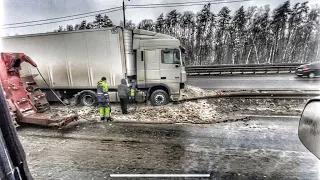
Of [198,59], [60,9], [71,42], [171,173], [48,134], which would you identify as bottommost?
Result: [171,173]

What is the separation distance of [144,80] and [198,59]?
814mm

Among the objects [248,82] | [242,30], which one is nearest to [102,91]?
[242,30]

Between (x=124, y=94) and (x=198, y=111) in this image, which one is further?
(x=198, y=111)

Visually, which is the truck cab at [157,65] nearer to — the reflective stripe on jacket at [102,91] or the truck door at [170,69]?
the truck door at [170,69]

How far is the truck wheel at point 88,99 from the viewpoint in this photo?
198cm

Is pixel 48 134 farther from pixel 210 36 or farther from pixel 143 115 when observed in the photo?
pixel 210 36

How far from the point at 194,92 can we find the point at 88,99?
1387 mm

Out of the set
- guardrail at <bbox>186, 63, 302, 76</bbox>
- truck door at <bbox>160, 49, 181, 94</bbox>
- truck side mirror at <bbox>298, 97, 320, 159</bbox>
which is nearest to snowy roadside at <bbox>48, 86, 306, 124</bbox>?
truck door at <bbox>160, 49, 181, 94</bbox>

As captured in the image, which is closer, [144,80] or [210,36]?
[210,36]

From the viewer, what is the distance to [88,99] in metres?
2.04

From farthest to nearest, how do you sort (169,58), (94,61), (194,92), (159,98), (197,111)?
1. (169,58)
2. (194,92)
3. (197,111)
4. (159,98)
5. (94,61)

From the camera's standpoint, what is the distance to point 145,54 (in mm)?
2398

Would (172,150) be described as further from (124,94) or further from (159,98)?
(124,94)

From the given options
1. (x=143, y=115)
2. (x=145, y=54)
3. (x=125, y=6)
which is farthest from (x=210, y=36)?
(x=143, y=115)
